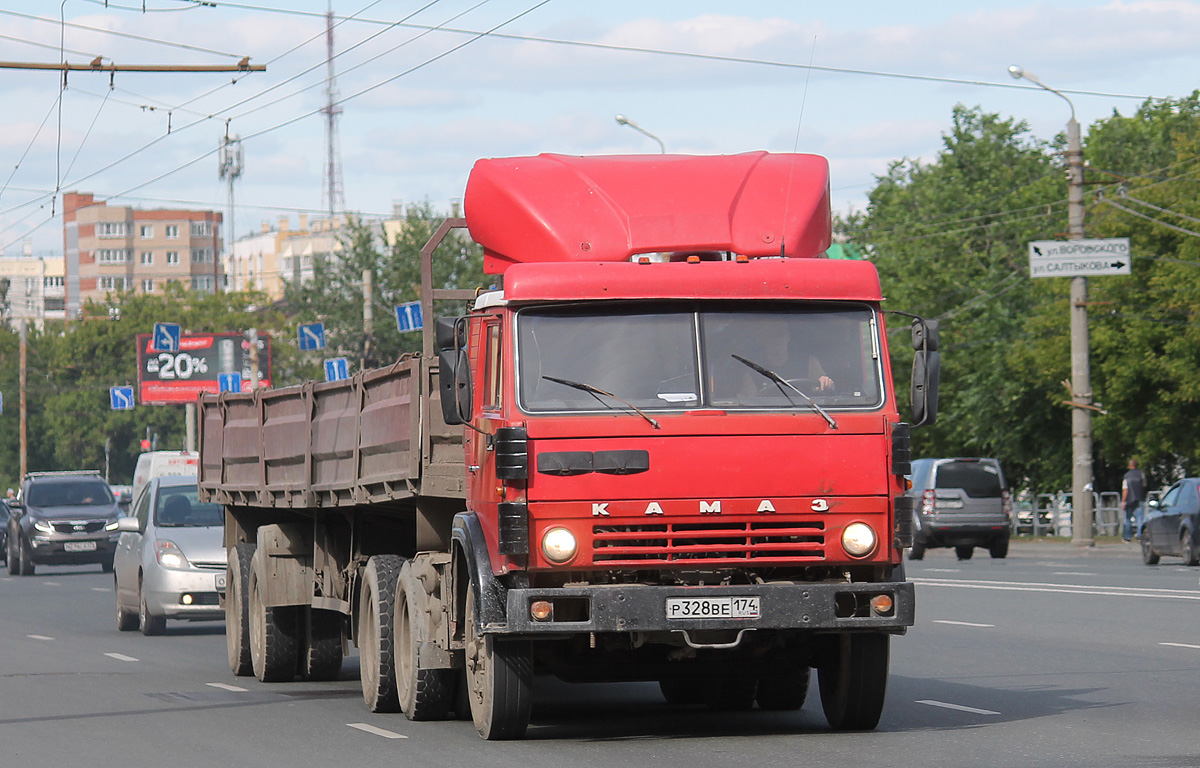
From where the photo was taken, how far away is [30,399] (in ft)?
389

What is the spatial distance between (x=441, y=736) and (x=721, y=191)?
3.37 metres

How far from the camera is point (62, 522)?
3981 cm

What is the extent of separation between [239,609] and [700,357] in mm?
6835

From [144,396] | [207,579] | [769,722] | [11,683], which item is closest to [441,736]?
[769,722]

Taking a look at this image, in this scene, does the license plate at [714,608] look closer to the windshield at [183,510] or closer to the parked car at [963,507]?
the windshield at [183,510]

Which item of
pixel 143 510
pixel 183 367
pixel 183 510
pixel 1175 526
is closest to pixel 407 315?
pixel 1175 526

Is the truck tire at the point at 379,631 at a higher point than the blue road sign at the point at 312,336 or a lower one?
lower

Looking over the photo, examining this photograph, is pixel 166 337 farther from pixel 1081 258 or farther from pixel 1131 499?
pixel 1081 258

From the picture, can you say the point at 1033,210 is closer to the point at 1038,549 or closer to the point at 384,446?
the point at 1038,549

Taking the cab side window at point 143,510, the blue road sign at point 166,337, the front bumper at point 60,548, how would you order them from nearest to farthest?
the cab side window at point 143,510, the front bumper at point 60,548, the blue road sign at point 166,337

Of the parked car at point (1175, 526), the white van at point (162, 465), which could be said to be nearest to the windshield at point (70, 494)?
the white van at point (162, 465)

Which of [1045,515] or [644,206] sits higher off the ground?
[644,206]

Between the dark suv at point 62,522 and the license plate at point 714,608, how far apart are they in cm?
3023

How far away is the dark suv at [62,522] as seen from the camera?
39.7 meters
